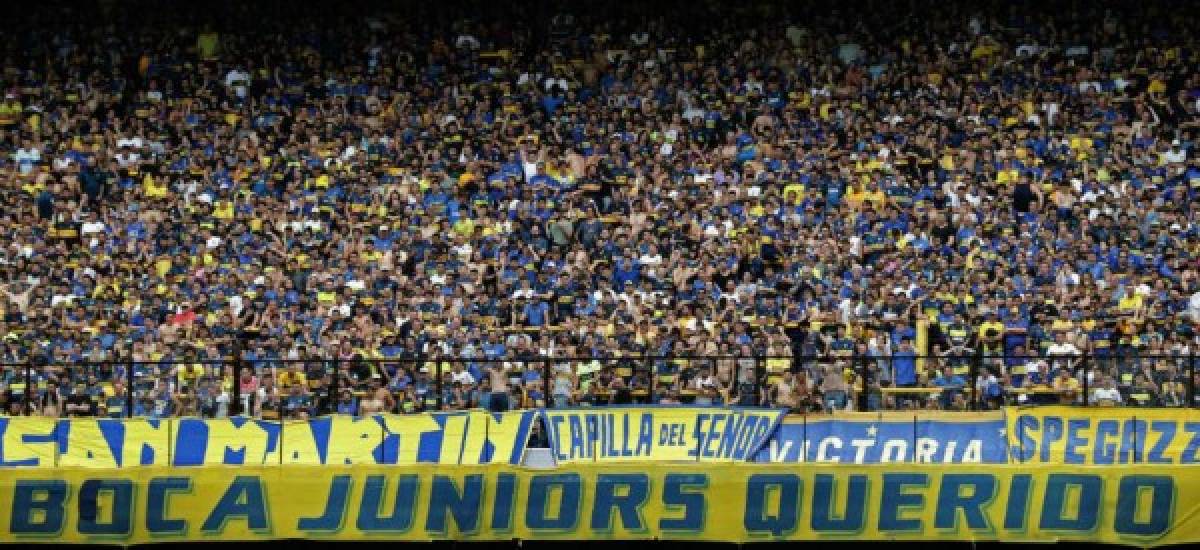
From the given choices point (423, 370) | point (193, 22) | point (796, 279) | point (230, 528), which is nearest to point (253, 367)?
point (423, 370)

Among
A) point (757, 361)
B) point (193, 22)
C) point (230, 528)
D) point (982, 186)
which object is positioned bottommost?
point (230, 528)

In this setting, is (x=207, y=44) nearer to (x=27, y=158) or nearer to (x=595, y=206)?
(x=27, y=158)

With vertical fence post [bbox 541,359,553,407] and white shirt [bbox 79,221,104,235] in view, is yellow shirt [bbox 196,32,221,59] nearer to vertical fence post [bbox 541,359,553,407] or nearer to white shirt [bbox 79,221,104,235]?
white shirt [bbox 79,221,104,235]

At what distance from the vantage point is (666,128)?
3500 centimetres

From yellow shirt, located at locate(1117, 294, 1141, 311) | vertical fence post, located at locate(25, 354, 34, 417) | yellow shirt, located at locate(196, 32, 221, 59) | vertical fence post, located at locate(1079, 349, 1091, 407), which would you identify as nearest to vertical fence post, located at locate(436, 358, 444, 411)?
vertical fence post, located at locate(25, 354, 34, 417)

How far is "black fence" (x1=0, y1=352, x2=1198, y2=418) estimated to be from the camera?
2827 cm

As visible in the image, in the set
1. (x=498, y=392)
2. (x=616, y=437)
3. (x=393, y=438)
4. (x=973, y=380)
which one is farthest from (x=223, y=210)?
(x=973, y=380)

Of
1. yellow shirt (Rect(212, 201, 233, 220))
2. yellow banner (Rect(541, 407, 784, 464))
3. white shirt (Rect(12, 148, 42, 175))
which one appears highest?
white shirt (Rect(12, 148, 42, 175))

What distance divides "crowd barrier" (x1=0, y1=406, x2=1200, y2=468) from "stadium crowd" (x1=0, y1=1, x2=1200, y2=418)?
68 cm

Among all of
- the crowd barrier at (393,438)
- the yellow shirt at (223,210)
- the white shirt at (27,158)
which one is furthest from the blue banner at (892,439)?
the white shirt at (27,158)

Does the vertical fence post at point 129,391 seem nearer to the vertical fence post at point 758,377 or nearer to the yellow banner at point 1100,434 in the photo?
the vertical fence post at point 758,377

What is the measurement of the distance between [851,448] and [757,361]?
1655 millimetres

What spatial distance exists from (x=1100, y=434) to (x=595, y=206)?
28.9 feet

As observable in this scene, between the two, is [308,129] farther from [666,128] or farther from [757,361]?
[757,361]
